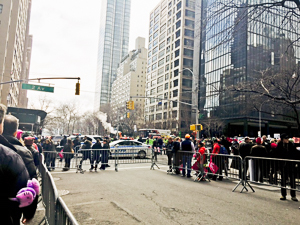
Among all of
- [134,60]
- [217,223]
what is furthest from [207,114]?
[134,60]

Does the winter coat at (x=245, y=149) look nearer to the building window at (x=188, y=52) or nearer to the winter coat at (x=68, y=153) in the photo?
the winter coat at (x=68, y=153)

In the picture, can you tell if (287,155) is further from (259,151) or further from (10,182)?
(10,182)

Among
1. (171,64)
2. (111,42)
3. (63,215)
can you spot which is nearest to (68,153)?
(63,215)

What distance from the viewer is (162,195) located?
669 centimetres

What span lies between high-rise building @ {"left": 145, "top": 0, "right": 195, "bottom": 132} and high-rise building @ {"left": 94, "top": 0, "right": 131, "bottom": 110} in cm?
8153

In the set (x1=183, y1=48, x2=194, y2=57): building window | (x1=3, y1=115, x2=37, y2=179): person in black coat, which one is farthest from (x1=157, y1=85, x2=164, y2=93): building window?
(x1=3, y1=115, x2=37, y2=179): person in black coat

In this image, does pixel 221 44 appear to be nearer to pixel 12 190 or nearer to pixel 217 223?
pixel 217 223

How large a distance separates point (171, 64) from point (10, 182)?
272ft

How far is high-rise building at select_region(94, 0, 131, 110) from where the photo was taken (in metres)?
174

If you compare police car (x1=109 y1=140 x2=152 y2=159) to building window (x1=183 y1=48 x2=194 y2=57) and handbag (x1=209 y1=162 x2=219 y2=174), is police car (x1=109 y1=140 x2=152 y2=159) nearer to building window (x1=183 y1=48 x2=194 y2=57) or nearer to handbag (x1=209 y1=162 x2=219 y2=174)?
handbag (x1=209 y1=162 x2=219 y2=174)

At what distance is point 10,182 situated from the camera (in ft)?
6.40

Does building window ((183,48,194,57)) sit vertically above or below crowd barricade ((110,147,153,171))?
above

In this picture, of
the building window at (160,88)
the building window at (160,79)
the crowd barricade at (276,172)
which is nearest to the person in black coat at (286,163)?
the crowd barricade at (276,172)

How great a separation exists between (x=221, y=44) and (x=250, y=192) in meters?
5.31
